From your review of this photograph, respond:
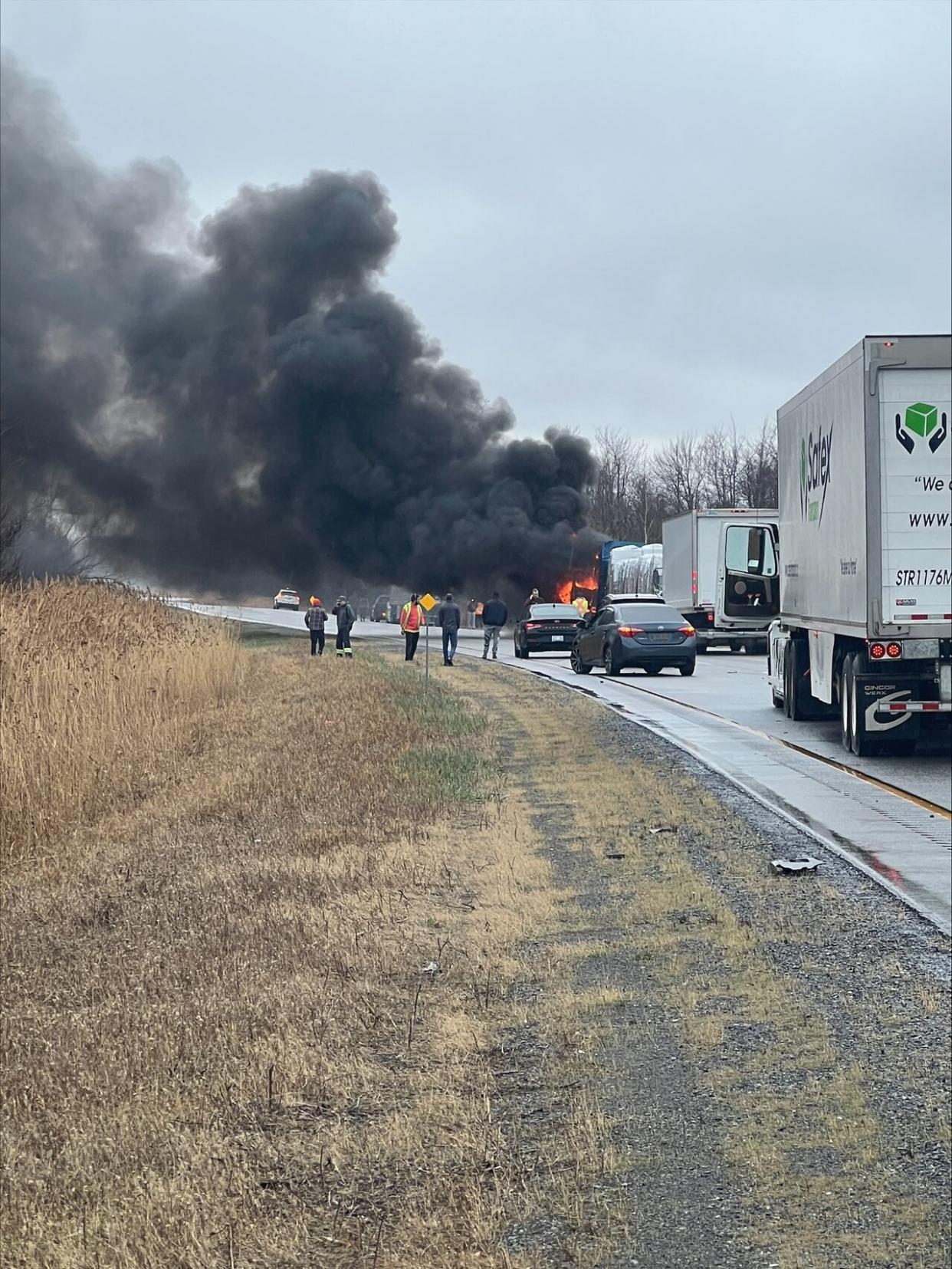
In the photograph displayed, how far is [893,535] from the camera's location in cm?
1321

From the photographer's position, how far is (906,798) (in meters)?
11.2

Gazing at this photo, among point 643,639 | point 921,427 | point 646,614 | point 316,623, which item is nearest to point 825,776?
point 921,427

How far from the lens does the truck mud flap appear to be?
1350cm

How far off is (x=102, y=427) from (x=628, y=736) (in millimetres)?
40812

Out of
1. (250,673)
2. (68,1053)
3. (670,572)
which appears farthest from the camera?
(670,572)

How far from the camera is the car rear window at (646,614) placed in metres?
28.0

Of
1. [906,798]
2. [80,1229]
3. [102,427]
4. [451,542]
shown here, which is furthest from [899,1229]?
[451,542]

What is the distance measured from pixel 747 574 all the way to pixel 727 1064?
22720mm

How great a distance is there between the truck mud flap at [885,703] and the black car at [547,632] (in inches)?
924

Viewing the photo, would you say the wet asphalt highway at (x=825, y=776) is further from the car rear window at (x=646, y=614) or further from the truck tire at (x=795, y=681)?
the car rear window at (x=646, y=614)

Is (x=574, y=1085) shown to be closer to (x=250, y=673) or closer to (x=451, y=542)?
(x=250, y=673)

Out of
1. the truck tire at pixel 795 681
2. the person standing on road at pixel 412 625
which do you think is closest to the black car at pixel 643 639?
the person standing on road at pixel 412 625

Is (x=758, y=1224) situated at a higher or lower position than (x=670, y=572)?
lower

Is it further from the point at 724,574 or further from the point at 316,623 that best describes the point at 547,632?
the point at 724,574
